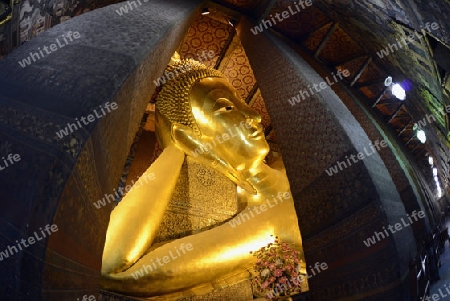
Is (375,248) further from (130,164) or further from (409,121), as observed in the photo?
(409,121)

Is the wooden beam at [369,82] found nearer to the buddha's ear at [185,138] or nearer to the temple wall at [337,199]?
the temple wall at [337,199]

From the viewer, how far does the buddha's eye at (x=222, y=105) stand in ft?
12.0

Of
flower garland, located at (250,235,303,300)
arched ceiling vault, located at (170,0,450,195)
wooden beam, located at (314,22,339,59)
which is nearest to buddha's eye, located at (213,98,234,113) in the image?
arched ceiling vault, located at (170,0,450,195)

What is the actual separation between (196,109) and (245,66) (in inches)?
Result: 64.9

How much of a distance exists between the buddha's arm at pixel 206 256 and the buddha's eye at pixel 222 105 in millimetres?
1206

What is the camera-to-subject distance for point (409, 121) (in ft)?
20.1

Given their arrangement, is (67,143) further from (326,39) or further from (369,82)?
(369,82)

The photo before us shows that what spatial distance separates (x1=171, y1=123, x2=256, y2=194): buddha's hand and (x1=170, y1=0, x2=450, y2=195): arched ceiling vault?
152 centimetres

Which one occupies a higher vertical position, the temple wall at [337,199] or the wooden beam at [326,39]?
the wooden beam at [326,39]

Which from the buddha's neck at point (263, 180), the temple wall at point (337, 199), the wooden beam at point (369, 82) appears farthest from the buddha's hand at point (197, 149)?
the wooden beam at point (369, 82)

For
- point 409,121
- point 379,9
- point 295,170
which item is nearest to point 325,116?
point 295,170

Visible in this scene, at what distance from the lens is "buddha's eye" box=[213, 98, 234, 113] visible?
365 centimetres

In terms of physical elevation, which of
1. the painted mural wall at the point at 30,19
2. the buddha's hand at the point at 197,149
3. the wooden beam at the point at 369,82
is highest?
the painted mural wall at the point at 30,19

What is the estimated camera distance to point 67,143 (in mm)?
1269
